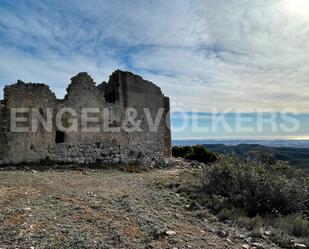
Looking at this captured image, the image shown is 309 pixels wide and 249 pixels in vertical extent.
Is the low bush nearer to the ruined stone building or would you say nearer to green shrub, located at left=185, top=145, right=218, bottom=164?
green shrub, located at left=185, top=145, right=218, bottom=164

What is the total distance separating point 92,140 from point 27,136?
3331 mm

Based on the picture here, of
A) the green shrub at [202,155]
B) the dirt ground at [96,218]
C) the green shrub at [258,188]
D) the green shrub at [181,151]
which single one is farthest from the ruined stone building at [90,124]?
the green shrub at [258,188]

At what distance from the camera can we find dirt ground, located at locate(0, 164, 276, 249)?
6176mm

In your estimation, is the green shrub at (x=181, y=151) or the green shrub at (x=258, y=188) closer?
the green shrub at (x=258, y=188)

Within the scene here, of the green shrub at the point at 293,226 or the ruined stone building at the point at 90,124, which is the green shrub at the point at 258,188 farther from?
the ruined stone building at the point at 90,124

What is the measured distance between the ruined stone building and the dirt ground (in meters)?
3.42

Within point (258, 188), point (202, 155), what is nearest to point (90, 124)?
point (258, 188)

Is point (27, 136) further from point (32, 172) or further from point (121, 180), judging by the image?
point (121, 180)

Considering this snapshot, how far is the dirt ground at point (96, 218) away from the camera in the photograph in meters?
6.18

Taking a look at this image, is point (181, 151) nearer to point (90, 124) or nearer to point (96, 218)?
point (90, 124)

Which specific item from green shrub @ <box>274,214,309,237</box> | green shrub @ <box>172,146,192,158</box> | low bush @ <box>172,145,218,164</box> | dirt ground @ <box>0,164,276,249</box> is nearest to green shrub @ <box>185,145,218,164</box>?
low bush @ <box>172,145,218,164</box>

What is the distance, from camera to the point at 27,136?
1440 cm

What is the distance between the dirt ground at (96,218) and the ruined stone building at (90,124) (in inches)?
134

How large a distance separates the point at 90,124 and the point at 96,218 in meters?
9.81
